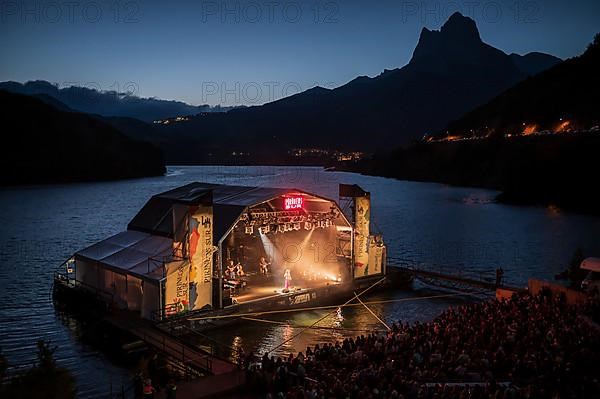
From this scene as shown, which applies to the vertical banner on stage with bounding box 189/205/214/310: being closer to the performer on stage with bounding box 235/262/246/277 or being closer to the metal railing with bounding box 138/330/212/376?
the metal railing with bounding box 138/330/212/376

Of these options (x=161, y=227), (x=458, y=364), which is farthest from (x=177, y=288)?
(x=458, y=364)

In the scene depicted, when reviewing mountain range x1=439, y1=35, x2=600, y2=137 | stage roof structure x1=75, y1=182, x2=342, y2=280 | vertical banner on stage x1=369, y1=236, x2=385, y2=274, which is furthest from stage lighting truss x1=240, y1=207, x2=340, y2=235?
mountain range x1=439, y1=35, x2=600, y2=137

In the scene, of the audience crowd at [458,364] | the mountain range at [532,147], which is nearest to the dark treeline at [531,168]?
the mountain range at [532,147]

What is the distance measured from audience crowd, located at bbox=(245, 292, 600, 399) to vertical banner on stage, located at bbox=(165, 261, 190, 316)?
5.74m

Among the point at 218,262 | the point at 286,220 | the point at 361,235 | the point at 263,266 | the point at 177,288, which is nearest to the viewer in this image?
the point at 177,288

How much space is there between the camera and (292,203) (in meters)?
23.1

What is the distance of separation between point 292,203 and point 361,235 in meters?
4.16

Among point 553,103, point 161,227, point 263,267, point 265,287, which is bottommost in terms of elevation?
point 265,287

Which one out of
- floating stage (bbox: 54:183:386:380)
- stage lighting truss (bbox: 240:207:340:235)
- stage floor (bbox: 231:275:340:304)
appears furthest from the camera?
stage lighting truss (bbox: 240:207:340:235)

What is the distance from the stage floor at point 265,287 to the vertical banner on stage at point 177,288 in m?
2.55

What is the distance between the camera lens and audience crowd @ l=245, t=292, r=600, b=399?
10992mm

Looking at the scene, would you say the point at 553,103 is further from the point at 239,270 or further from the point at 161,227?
the point at 161,227

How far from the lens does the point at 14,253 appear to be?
126 ft

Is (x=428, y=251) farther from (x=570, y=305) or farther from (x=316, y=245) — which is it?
(x=570, y=305)
